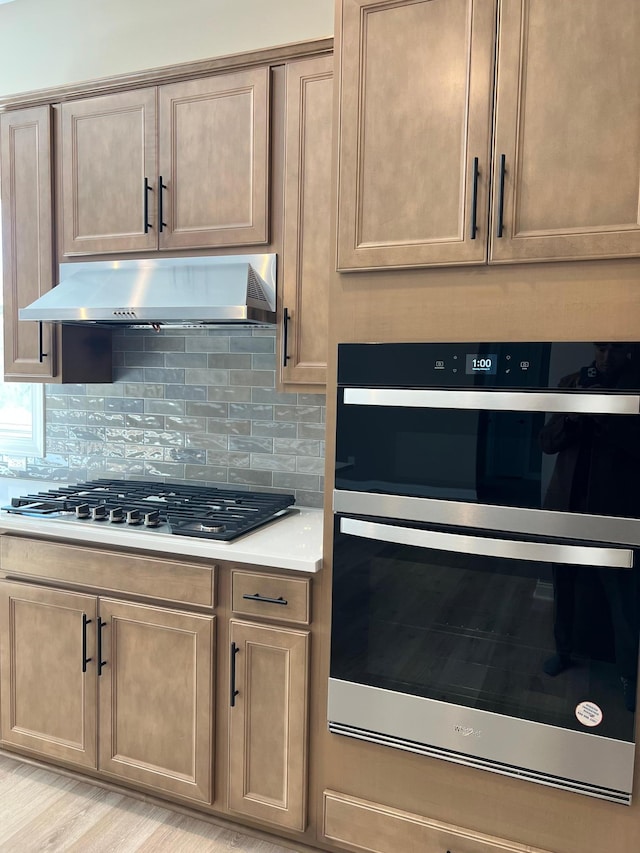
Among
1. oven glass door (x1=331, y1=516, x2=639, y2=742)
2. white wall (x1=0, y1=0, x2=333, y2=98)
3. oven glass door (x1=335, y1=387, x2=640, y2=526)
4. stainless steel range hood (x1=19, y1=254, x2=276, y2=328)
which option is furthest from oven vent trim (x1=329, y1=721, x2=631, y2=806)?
white wall (x1=0, y1=0, x2=333, y2=98)

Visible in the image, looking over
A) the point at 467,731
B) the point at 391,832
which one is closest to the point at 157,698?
the point at 391,832

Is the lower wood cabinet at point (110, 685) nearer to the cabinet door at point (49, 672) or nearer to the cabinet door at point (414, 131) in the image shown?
the cabinet door at point (49, 672)

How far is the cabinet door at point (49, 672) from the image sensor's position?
7.48ft

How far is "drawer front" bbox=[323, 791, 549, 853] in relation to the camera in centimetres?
179

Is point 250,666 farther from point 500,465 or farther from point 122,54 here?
point 122,54

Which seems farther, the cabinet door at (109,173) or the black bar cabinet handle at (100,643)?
the cabinet door at (109,173)

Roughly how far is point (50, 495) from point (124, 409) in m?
0.53

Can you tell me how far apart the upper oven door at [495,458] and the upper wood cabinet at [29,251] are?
1.42 metres

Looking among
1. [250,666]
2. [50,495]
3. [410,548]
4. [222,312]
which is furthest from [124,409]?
[410,548]

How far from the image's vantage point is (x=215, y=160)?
2.34m

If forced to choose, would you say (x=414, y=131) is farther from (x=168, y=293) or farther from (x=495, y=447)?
(x=168, y=293)

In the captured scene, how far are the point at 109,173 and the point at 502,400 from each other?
5.78 ft

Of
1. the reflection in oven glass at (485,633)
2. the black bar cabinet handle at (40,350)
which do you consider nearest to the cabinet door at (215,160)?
the black bar cabinet handle at (40,350)

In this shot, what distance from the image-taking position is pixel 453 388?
5.75 feet
